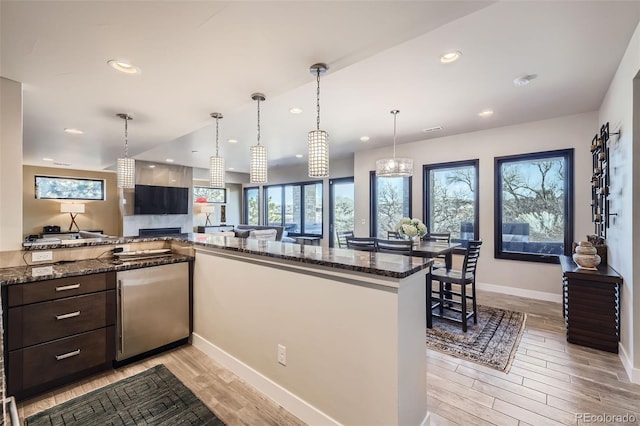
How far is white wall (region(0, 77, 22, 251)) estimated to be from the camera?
226 cm

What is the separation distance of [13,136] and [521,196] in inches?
244

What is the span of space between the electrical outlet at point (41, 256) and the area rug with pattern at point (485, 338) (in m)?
3.58

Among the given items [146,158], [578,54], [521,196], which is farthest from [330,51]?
[146,158]

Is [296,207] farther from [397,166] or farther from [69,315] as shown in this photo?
[69,315]

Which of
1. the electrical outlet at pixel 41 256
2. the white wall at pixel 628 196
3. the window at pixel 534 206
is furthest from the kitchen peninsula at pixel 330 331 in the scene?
the window at pixel 534 206

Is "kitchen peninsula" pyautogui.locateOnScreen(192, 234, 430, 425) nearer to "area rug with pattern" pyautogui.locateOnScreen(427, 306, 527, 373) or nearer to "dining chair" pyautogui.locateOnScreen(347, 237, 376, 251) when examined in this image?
"area rug with pattern" pyautogui.locateOnScreen(427, 306, 527, 373)

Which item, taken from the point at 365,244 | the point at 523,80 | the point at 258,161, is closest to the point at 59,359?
the point at 258,161

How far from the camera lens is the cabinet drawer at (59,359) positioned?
192 cm

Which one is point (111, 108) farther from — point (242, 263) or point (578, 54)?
point (578, 54)

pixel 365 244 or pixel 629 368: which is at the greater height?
pixel 365 244

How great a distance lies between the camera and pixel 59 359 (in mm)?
2084

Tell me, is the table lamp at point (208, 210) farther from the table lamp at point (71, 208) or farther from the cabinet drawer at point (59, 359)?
the cabinet drawer at point (59, 359)

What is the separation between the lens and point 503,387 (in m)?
2.14

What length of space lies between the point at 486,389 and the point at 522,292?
3.02 meters
